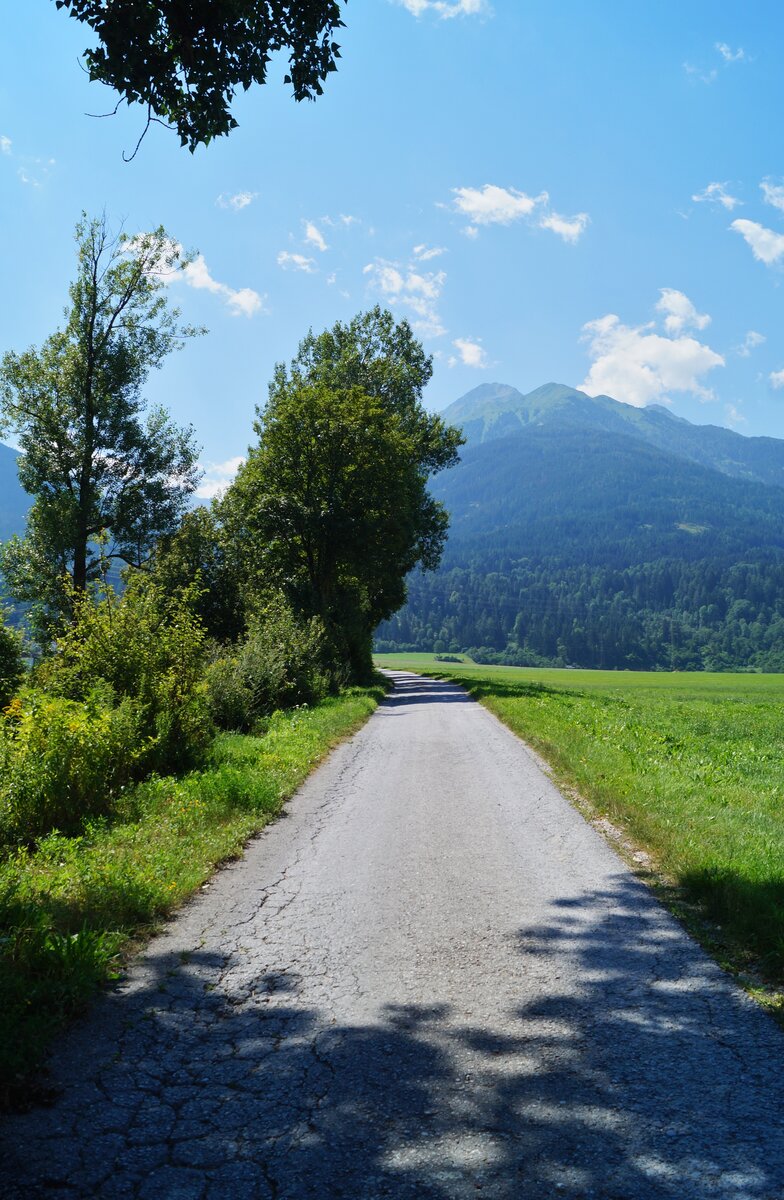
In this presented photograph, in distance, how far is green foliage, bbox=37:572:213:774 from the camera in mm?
10820

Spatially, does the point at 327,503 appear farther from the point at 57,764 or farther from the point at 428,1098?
the point at 428,1098

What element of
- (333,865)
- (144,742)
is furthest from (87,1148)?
(144,742)

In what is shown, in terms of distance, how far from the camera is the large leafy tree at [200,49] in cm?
713

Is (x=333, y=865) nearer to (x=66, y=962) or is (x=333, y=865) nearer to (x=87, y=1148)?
(x=66, y=962)

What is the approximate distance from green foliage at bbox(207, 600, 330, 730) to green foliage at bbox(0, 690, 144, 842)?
18.2 feet

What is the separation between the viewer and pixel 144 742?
1009 cm

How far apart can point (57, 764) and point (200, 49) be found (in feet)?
24.9

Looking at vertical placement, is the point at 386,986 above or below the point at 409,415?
below

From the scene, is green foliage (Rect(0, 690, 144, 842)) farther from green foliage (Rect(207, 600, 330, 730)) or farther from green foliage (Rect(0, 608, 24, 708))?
green foliage (Rect(0, 608, 24, 708))

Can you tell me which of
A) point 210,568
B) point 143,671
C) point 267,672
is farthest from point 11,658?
point 210,568

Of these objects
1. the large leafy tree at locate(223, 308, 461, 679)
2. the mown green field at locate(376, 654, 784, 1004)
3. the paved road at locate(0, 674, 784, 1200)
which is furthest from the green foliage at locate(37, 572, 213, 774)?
the large leafy tree at locate(223, 308, 461, 679)

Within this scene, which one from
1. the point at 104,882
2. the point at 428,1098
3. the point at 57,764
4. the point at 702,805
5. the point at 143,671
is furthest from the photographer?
the point at 143,671

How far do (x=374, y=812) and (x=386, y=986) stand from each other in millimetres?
5067

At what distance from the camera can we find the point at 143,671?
11.2 m
